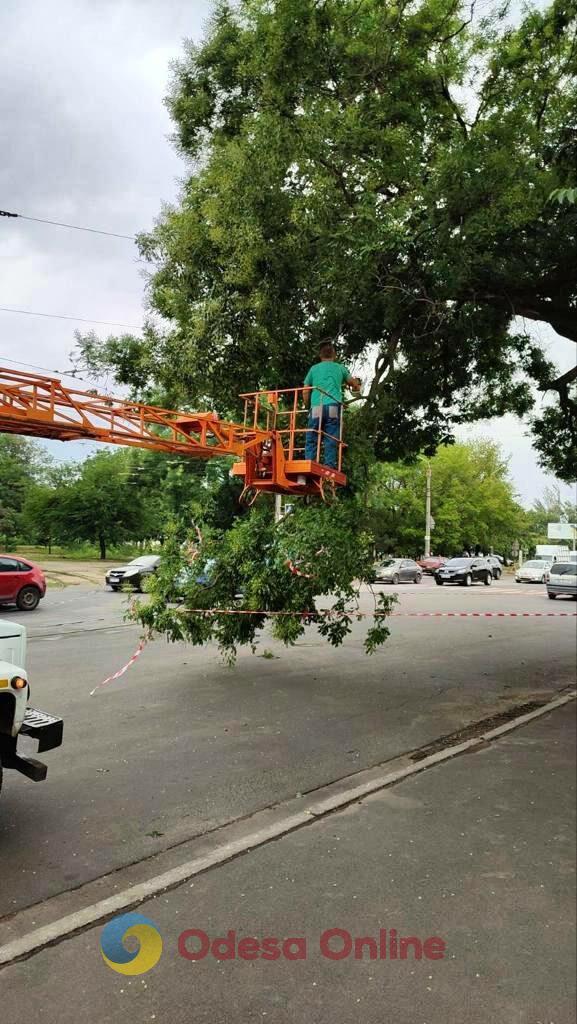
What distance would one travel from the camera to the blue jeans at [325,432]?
7.20 m

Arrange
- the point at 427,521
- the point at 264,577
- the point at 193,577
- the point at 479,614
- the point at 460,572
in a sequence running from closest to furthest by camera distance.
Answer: the point at 264,577
the point at 193,577
the point at 479,614
the point at 460,572
the point at 427,521

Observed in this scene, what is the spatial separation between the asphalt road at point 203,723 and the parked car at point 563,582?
1513cm

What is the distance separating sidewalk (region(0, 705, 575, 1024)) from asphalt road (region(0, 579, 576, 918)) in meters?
0.73

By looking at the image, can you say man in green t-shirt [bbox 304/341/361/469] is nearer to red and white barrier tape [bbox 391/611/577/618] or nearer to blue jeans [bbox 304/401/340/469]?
blue jeans [bbox 304/401/340/469]

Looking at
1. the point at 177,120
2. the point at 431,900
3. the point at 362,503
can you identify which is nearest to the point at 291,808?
A: the point at 431,900

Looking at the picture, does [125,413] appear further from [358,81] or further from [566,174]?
[358,81]

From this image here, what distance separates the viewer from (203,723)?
726 cm

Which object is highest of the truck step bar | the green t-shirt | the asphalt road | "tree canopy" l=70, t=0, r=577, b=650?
"tree canopy" l=70, t=0, r=577, b=650

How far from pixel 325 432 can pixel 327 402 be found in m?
0.35

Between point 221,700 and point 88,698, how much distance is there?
1611mm

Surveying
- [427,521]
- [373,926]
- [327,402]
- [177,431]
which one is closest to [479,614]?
[327,402]

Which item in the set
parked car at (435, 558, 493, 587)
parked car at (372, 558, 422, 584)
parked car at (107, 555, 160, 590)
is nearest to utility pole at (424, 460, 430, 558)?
parked car at (372, 558, 422, 584)

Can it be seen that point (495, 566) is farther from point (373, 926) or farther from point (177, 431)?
point (373, 926)

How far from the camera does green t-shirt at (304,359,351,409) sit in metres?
7.32
